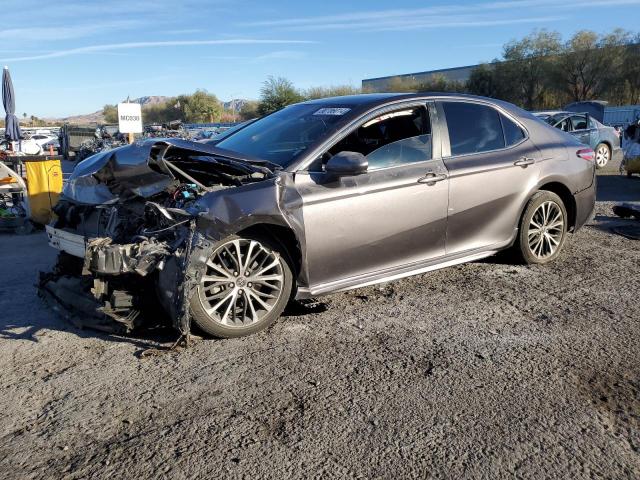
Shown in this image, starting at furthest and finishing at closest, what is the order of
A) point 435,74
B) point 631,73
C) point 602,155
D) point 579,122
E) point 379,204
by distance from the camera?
point 435,74 → point 631,73 → point 602,155 → point 579,122 → point 379,204

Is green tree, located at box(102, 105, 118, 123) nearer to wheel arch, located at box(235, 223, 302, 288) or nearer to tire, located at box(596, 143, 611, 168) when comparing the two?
tire, located at box(596, 143, 611, 168)

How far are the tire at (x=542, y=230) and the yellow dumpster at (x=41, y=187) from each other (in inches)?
272

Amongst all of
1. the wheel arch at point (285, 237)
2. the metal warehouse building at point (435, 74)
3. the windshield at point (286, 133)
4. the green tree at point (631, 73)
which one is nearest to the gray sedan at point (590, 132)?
the windshield at point (286, 133)

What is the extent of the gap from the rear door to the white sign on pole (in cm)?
1121

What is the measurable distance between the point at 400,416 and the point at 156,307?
6.34 feet

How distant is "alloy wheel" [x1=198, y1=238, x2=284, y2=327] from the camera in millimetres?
3850

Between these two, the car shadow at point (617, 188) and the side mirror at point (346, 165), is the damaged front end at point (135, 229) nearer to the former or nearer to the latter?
the side mirror at point (346, 165)

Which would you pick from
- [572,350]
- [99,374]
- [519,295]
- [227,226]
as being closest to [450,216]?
[519,295]

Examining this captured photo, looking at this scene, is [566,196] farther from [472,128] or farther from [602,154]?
[602,154]

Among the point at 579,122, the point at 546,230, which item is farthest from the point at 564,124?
the point at 546,230

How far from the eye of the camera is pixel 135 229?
4.05m

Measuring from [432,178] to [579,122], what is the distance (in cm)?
1321

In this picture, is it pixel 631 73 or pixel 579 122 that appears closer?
pixel 579 122

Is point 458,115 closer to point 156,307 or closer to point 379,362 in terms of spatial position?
point 379,362
